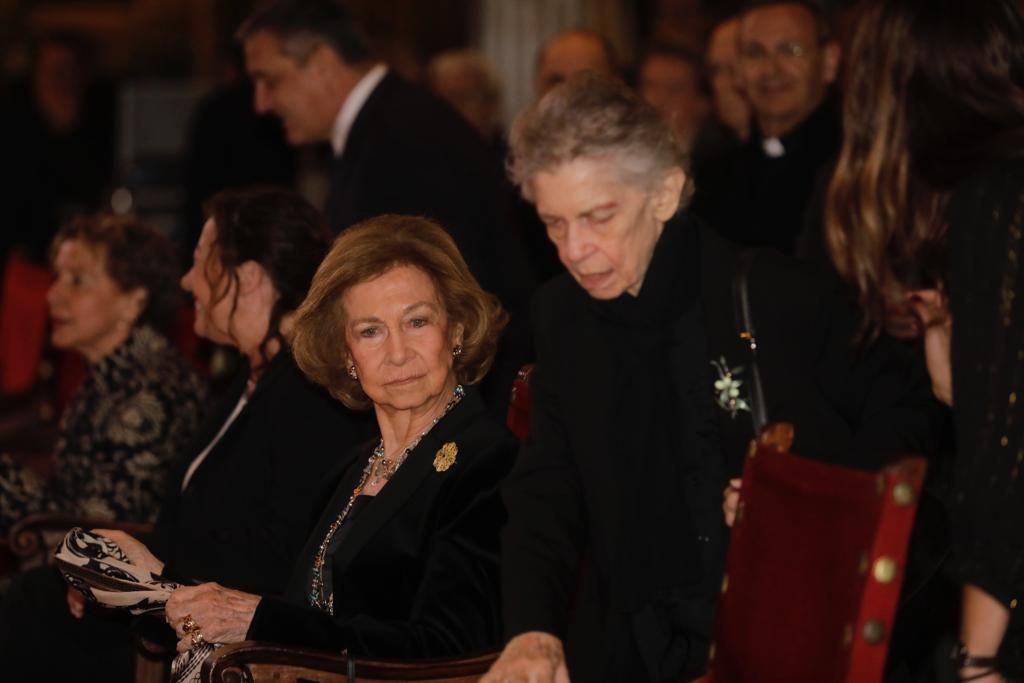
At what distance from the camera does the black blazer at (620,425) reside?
10.1ft

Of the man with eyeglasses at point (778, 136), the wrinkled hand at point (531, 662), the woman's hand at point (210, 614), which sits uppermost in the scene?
the man with eyeglasses at point (778, 136)

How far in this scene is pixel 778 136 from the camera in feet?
17.6

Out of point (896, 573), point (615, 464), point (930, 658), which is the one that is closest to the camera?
point (896, 573)

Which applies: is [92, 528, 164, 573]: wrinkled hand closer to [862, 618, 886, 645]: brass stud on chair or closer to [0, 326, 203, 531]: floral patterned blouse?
[0, 326, 203, 531]: floral patterned blouse

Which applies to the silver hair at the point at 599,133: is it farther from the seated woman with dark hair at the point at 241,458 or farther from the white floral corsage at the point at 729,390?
the seated woman with dark hair at the point at 241,458

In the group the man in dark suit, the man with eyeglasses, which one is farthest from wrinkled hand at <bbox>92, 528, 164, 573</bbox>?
the man with eyeglasses

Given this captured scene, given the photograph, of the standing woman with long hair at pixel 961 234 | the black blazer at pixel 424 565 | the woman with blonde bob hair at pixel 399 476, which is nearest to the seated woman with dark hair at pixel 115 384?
the woman with blonde bob hair at pixel 399 476

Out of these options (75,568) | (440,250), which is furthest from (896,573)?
A: (75,568)

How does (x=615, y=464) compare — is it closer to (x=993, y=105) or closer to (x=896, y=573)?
(x=896, y=573)

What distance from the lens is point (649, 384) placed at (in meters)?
3.23

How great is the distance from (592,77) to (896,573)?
47.5 inches

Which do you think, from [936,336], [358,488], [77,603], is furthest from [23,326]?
[936,336]

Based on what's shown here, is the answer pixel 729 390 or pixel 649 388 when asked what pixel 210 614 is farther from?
pixel 729 390

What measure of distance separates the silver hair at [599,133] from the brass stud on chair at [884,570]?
3.13ft
